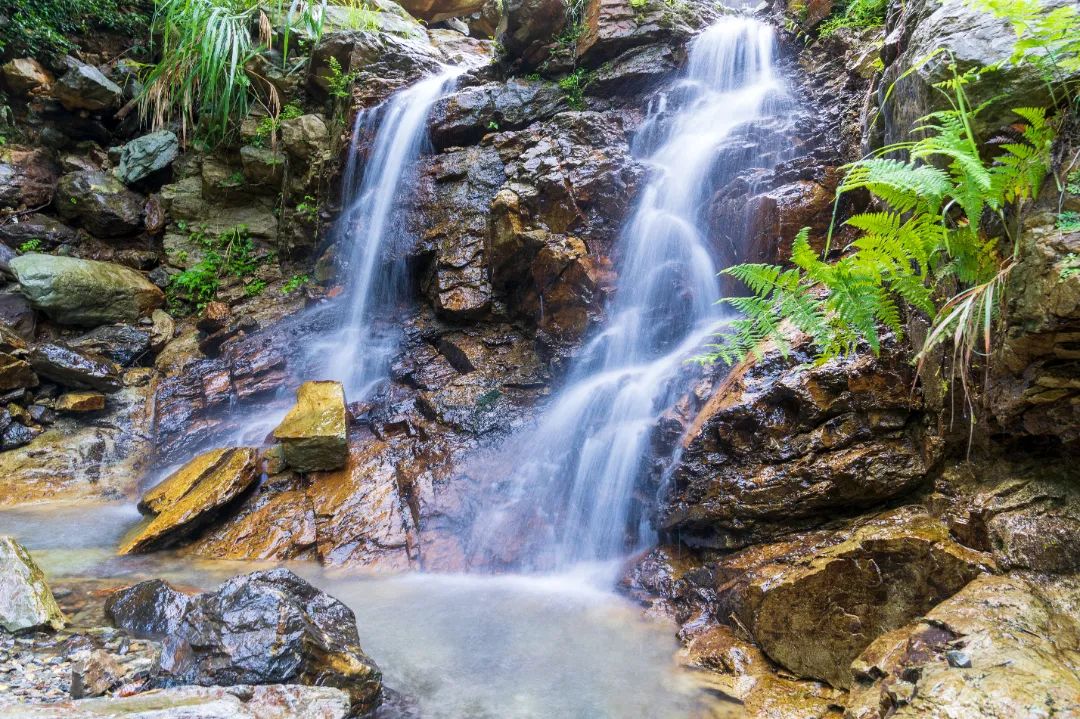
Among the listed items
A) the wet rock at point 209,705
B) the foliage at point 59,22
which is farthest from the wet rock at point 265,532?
the foliage at point 59,22

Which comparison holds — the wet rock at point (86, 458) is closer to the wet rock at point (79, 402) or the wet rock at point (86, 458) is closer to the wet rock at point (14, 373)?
the wet rock at point (79, 402)

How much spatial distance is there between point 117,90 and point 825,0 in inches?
431

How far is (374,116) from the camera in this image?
327 inches

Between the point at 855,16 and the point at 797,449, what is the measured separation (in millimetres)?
5850

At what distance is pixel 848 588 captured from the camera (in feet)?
8.79

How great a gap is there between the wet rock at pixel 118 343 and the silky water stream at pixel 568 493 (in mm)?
2324

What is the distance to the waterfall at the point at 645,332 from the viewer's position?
14.7ft

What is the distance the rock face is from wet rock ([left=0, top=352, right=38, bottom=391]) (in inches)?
200

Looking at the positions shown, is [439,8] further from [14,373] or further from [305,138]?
[14,373]

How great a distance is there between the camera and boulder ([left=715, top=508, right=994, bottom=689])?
8.20ft

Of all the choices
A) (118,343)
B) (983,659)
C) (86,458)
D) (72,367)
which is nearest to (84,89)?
(118,343)

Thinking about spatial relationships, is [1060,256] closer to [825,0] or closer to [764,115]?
[764,115]

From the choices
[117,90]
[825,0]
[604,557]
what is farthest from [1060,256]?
[117,90]

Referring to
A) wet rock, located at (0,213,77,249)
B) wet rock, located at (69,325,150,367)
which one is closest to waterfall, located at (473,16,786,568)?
wet rock, located at (69,325,150,367)
